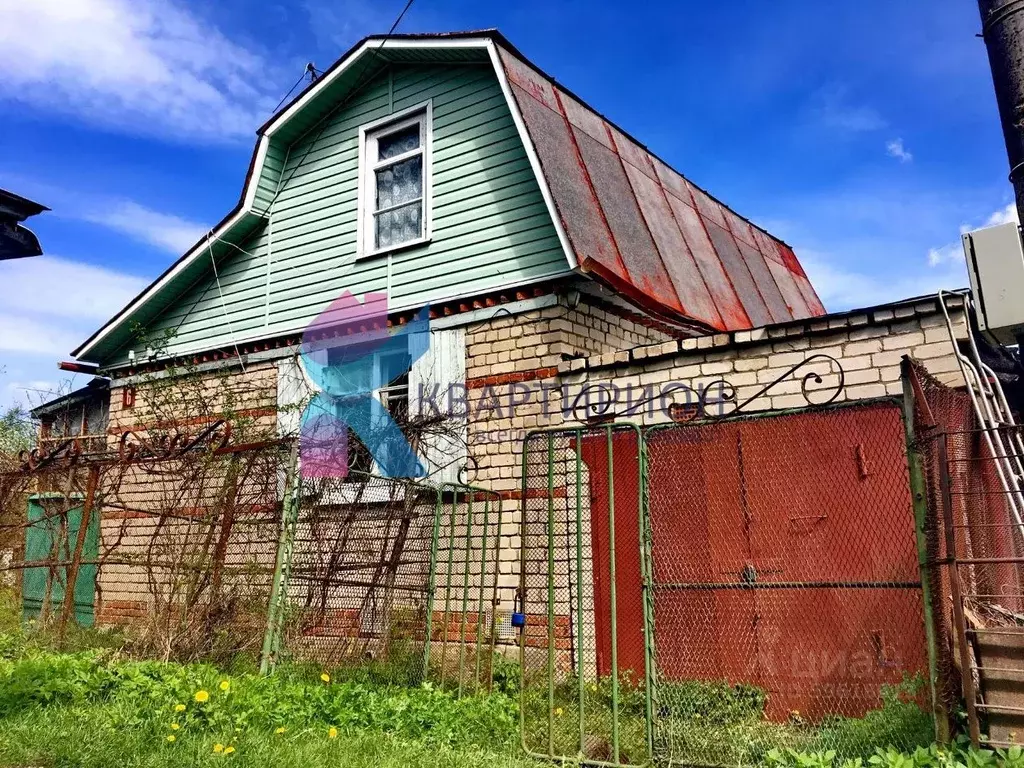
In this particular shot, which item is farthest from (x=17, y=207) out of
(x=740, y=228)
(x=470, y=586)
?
(x=740, y=228)

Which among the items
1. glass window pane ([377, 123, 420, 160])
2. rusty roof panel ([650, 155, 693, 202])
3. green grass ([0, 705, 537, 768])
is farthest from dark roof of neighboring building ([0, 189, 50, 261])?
rusty roof panel ([650, 155, 693, 202])

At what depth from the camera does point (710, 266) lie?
1066 cm

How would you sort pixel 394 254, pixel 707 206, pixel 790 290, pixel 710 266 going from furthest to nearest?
pixel 790 290, pixel 707 206, pixel 710 266, pixel 394 254

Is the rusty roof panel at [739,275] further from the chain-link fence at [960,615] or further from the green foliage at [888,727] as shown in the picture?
the green foliage at [888,727]

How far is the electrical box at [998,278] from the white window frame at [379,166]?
556cm

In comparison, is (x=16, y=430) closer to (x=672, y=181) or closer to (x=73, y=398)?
(x=73, y=398)

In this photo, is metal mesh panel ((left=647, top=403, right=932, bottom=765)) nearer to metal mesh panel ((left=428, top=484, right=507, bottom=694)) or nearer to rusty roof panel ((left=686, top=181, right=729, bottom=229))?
metal mesh panel ((left=428, top=484, right=507, bottom=694))

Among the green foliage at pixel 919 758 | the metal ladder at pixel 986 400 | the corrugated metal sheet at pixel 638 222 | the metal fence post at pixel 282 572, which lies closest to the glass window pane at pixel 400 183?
the corrugated metal sheet at pixel 638 222

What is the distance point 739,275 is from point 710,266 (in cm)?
106

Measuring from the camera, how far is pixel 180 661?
22.0ft

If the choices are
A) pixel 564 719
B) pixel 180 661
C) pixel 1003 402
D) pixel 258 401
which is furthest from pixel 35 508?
pixel 1003 402

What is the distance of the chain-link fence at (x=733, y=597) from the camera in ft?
15.6

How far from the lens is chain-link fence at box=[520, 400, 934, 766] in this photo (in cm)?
475

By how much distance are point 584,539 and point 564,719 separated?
2002 mm
